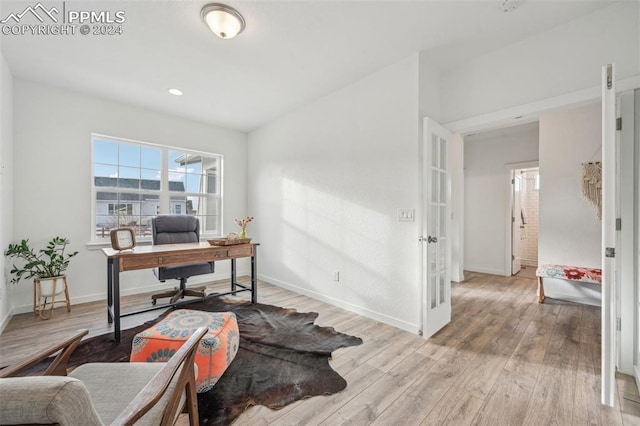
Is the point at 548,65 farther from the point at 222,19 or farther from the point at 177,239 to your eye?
the point at 177,239

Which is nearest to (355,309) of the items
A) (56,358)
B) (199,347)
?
(199,347)

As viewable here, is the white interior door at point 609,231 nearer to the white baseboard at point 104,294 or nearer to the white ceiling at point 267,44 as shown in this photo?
the white ceiling at point 267,44

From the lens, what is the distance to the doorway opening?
511 cm

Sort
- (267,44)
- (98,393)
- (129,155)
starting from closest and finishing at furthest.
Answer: (98,393), (267,44), (129,155)

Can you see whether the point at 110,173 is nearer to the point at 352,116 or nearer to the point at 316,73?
the point at 316,73

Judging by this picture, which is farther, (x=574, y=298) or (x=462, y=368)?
(x=574, y=298)

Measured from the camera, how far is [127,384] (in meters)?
1.14

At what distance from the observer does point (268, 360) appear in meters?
2.11

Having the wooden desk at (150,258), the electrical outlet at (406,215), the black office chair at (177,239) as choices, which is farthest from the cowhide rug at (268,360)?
the electrical outlet at (406,215)

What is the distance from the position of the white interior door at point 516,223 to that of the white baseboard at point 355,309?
356cm

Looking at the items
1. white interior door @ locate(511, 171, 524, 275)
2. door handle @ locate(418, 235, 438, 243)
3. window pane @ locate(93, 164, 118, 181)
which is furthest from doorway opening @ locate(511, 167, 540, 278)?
window pane @ locate(93, 164, 118, 181)

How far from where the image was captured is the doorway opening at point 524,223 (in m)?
5.11

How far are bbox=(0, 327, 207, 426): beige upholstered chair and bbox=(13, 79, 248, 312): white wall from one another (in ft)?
9.50

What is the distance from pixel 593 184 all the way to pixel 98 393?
5147mm
